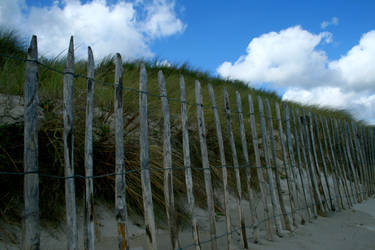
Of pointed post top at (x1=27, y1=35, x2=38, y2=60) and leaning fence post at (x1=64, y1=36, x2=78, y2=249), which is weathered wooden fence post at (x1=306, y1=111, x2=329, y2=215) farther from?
pointed post top at (x1=27, y1=35, x2=38, y2=60)

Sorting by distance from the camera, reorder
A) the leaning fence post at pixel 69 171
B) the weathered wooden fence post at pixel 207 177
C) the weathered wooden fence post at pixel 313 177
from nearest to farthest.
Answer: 1. the leaning fence post at pixel 69 171
2. the weathered wooden fence post at pixel 207 177
3. the weathered wooden fence post at pixel 313 177

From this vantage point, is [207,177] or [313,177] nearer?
[207,177]

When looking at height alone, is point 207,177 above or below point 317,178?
above

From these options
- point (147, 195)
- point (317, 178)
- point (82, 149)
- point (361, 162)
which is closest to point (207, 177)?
point (147, 195)

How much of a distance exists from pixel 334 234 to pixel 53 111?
3.59 m

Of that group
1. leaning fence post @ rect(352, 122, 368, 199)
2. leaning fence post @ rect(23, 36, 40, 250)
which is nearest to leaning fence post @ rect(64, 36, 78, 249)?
leaning fence post @ rect(23, 36, 40, 250)

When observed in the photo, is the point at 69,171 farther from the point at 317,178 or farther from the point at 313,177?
the point at 317,178

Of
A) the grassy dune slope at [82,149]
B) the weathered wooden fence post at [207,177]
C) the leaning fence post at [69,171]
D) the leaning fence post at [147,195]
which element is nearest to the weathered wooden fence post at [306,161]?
the grassy dune slope at [82,149]

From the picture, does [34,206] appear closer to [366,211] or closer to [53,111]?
[53,111]

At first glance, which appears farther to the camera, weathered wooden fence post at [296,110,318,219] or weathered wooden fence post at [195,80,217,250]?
weathered wooden fence post at [296,110,318,219]

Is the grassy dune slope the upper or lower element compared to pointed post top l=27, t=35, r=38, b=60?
lower

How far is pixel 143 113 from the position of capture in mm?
2227

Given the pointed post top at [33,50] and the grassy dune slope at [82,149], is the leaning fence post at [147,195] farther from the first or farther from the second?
the pointed post top at [33,50]

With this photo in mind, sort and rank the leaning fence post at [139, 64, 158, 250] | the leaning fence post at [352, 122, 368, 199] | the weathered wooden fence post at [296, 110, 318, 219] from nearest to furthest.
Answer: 1. the leaning fence post at [139, 64, 158, 250]
2. the weathered wooden fence post at [296, 110, 318, 219]
3. the leaning fence post at [352, 122, 368, 199]
